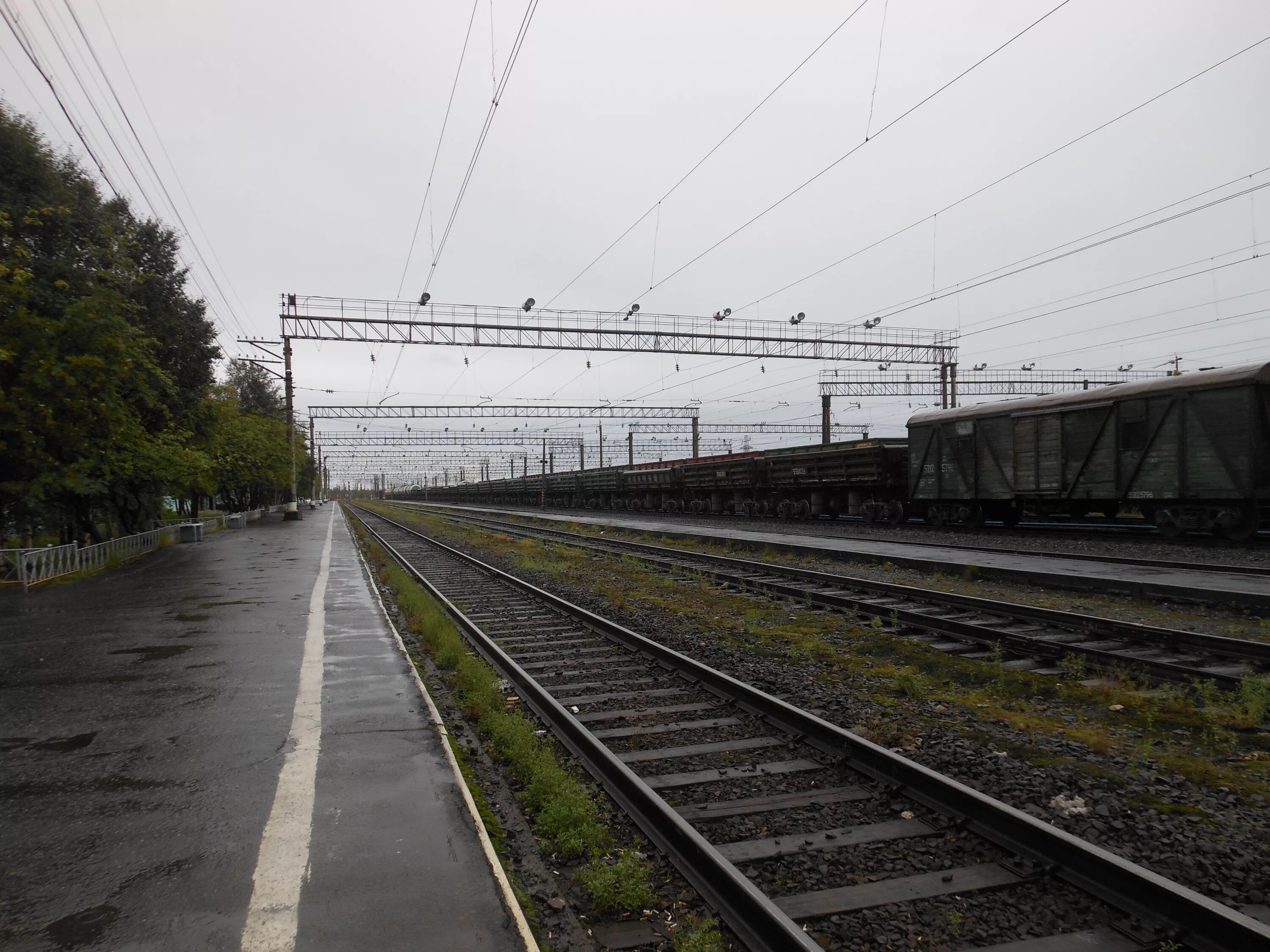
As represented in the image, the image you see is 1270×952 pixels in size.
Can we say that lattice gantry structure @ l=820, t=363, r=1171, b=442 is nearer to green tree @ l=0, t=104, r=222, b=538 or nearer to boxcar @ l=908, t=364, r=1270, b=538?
boxcar @ l=908, t=364, r=1270, b=538

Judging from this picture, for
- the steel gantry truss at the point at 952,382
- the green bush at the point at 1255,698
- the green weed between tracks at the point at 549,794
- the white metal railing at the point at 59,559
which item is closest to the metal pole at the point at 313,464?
the white metal railing at the point at 59,559

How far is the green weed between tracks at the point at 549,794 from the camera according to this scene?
3328 millimetres

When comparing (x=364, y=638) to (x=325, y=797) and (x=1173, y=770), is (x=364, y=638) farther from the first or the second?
(x=1173, y=770)

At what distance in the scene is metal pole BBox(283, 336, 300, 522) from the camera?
3647 cm

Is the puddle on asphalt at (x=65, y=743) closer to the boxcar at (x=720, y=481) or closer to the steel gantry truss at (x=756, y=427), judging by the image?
the boxcar at (x=720, y=481)

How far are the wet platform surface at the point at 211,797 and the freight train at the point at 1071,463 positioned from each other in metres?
14.4

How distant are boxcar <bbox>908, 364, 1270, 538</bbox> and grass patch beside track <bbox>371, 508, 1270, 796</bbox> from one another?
6.68 meters

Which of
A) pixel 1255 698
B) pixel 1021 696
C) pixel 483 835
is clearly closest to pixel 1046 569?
pixel 1021 696

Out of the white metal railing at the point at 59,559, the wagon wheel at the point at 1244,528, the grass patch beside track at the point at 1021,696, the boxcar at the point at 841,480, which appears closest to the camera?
the grass patch beside track at the point at 1021,696

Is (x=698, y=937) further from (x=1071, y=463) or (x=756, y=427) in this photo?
(x=756, y=427)

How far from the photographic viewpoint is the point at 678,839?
3664mm

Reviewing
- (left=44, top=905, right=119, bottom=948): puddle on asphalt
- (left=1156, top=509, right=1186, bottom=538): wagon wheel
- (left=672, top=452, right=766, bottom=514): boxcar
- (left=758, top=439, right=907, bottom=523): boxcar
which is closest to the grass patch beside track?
(left=44, top=905, right=119, bottom=948): puddle on asphalt

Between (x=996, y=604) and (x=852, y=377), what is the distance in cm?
3209

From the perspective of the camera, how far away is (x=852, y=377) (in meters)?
39.2
